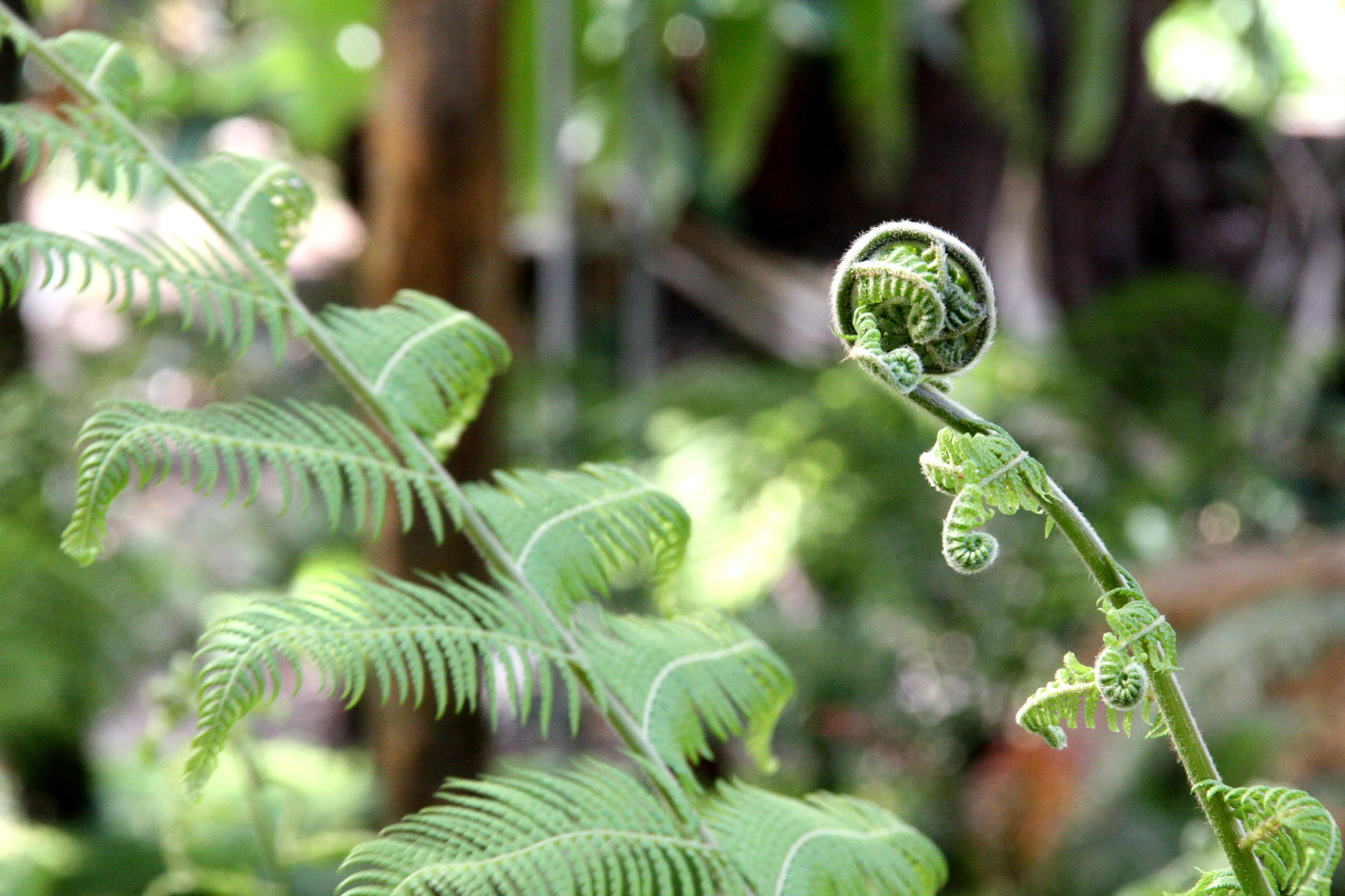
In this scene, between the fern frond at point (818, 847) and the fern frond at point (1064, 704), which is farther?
the fern frond at point (818, 847)

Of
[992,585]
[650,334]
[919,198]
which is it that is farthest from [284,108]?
[992,585]

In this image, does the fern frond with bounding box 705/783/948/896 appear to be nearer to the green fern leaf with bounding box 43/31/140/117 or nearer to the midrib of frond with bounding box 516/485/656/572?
the midrib of frond with bounding box 516/485/656/572

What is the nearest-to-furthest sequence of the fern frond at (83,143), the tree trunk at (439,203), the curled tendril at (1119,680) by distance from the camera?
1. the curled tendril at (1119,680)
2. the fern frond at (83,143)
3. the tree trunk at (439,203)

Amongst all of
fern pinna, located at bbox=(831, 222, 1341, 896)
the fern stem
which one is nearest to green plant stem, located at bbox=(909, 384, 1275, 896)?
fern pinna, located at bbox=(831, 222, 1341, 896)

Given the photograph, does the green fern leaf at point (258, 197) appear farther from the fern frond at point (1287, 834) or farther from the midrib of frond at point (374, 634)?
the fern frond at point (1287, 834)

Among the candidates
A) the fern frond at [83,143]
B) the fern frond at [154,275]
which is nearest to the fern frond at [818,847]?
the fern frond at [154,275]

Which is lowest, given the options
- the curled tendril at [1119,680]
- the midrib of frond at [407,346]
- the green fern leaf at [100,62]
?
the midrib of frond at [407,346]

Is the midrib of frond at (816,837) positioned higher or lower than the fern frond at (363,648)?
lower
